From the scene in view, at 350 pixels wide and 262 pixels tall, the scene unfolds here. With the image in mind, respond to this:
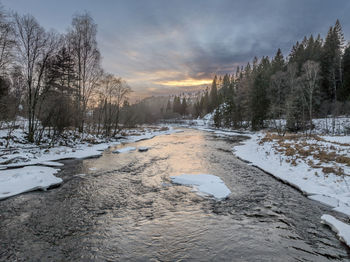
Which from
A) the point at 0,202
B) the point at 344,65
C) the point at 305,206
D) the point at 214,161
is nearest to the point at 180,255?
the point at 305,206

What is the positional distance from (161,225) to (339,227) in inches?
191

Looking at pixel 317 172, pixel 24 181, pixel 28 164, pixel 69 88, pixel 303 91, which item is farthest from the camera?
pixel 303 91

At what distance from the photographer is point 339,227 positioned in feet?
15.5

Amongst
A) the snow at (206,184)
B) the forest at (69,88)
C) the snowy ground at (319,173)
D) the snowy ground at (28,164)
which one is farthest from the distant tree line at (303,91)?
the snowy ground at (28,164)

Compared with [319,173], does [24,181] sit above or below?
below

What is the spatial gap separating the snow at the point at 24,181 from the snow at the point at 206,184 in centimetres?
586

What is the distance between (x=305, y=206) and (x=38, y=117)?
20.6 m

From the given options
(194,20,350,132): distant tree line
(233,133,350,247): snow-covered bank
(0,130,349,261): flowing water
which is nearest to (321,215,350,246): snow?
(233,133,350,247): snow-covered bank

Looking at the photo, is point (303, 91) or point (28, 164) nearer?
point (28, 164)

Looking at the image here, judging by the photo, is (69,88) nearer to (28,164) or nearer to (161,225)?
(28,164)

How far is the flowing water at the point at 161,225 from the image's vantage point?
12.8ft

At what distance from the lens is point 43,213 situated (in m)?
5.46

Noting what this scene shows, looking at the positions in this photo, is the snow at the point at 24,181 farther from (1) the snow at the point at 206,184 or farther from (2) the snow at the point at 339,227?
(2) the snow at the point at 339,227

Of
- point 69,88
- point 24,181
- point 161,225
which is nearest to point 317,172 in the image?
point 161,225
